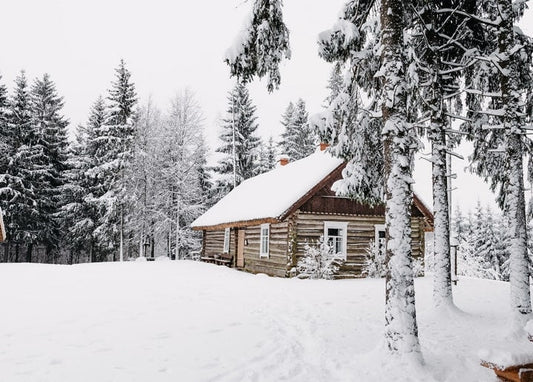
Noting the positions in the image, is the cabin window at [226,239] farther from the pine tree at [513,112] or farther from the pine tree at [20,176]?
the pine tree at [513,112]

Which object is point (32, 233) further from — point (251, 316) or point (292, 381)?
point (292, 381)

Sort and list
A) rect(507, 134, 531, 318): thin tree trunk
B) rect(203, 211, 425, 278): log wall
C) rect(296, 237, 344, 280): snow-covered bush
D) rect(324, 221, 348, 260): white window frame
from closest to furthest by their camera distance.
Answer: rect(507, 134, 531, 318): thin tree trunk
rect(296, 237, 344, 280): snow-covered bush
rect(203, 211, 425, 278): log wall
rect(324, 221, 348, 260): white window frame

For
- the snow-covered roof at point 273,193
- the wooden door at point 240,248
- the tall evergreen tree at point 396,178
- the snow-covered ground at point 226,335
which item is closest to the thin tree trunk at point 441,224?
the snow-covered ground at point 226,335

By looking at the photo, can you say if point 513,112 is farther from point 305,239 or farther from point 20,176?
point 20,176

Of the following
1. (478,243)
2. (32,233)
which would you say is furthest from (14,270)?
(478,243)

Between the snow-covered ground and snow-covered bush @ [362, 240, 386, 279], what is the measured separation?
4.80m

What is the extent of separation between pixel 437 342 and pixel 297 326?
8.17 ft

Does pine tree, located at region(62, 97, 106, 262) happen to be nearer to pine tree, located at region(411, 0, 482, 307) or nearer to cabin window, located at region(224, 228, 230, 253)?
cabin window, located at region(224, 228, 230, 253)

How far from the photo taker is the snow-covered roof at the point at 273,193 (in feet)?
53.2

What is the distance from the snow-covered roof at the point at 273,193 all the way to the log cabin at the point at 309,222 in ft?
0.14

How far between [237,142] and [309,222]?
16577 mm

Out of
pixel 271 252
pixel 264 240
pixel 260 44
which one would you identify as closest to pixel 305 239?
pixel 271 252

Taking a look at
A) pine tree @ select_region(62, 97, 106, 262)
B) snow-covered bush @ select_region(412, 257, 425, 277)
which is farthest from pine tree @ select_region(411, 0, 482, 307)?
pine tree @ select_region(62, 97, 106, 262)

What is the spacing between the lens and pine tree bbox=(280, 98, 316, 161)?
3734 centimetres
